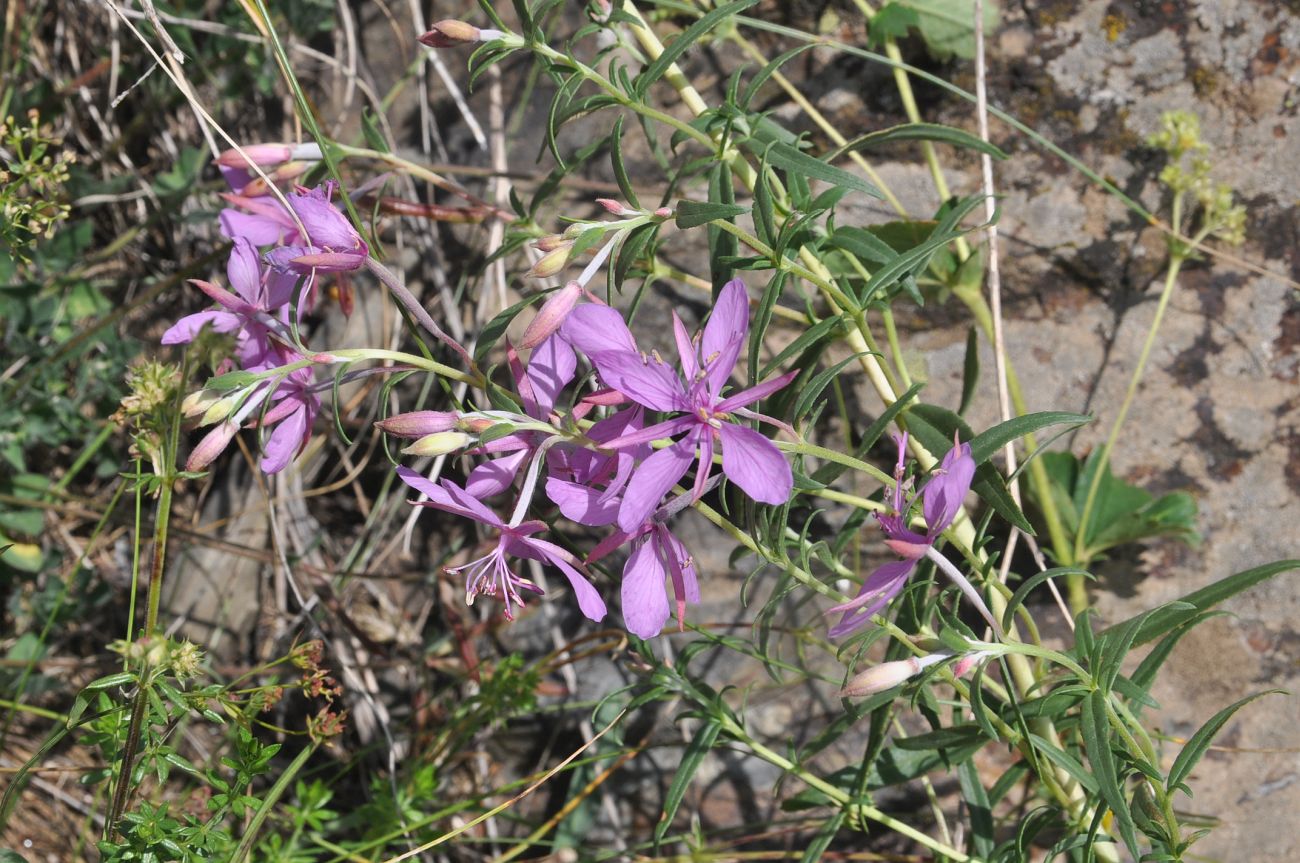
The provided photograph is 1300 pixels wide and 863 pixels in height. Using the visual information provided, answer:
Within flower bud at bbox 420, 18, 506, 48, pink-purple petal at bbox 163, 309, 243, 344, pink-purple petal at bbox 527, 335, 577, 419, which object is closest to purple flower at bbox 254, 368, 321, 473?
pink-purple petal at bbox 163, 309, 243, 344

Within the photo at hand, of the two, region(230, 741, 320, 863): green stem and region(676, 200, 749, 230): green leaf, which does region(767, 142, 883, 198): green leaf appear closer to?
region(676, 200, 749, 230): green leaf

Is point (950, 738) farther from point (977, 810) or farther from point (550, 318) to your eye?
point (550, 318)

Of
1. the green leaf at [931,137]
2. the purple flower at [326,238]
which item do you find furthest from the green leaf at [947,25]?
the purple flower at [326,238]

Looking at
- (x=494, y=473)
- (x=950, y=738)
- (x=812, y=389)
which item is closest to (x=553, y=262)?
(x=494, y=473)

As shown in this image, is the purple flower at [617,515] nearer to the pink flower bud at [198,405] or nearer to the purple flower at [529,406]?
the purple flower at [529,406]

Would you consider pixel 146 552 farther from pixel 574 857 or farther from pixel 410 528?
pixel 574 857
